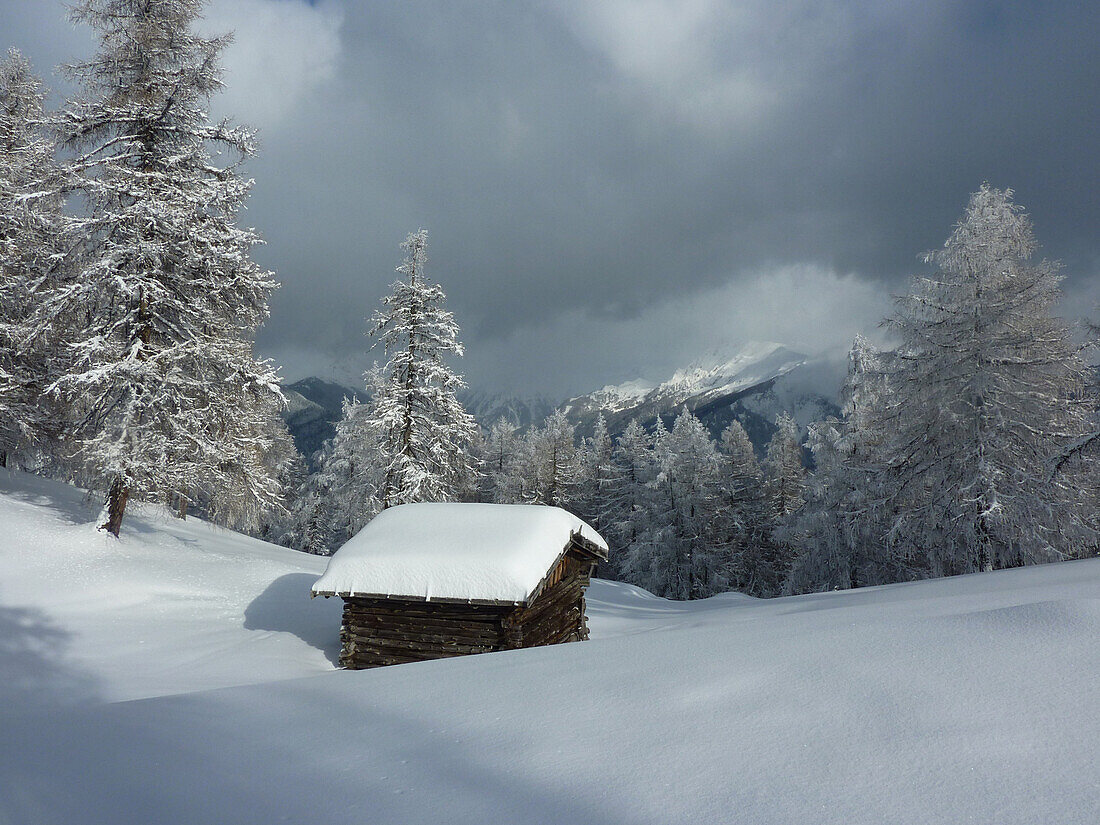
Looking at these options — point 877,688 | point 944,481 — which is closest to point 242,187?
point 877,688

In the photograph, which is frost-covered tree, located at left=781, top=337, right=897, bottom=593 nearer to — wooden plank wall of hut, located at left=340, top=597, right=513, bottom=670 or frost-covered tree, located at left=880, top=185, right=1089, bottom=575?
frost-covered tree, located at left=880, top=185, right=1089, bottom=575

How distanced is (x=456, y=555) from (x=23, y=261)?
642 inches

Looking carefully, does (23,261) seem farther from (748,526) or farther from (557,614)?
(748,526)

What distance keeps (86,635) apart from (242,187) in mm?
10813

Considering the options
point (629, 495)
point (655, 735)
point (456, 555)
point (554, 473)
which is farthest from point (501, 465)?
point (655, 735)

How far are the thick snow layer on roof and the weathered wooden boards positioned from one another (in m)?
0.34

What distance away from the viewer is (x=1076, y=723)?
114 inches

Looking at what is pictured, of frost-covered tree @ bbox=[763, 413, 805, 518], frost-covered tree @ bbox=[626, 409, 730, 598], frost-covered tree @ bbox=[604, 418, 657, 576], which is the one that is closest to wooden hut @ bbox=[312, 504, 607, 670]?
frost-covered tree @ bbox=[626, 409, 730, 598]

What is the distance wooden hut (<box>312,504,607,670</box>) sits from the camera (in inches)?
402

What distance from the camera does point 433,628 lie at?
1082 centimetres

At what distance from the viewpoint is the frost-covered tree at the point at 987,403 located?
1446 cm

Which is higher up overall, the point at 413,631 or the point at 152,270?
the point at 152,270

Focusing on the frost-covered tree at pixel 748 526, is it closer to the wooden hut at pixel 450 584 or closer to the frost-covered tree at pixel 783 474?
the frost-covered tree at pixel 783 474

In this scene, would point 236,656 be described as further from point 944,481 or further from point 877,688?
point 944,481
